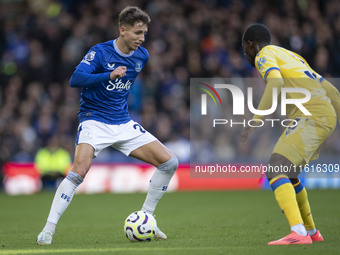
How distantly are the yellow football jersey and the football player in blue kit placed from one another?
1522 mm

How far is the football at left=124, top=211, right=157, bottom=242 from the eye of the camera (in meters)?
7.19

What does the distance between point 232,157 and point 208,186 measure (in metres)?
1.22

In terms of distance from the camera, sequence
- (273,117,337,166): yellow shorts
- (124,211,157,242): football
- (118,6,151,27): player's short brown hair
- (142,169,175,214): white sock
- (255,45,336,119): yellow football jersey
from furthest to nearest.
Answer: (142,169,175,214): white sock, (118,6,151,27): player's short brown hair, (124,211,157,242): football, (255,45,336,119): yellow football jersey, (273,117,337,166): yellow shorts

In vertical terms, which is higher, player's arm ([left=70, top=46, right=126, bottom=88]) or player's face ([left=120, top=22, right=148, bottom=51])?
player's face ([left=120, top=22, right=148, bottom=51])

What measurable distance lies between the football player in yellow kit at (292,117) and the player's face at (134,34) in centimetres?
122

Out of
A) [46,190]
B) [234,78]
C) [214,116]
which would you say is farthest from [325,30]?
[46,190]

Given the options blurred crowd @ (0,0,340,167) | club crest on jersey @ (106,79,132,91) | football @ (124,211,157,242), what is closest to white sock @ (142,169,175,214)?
football @ (124,211,157,242)

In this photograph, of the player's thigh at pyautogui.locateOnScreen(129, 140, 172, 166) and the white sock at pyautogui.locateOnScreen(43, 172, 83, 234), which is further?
the player's thigh at pyautogui.locateOnScreen(129, 140, 172, 166)

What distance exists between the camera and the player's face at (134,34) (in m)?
7.41

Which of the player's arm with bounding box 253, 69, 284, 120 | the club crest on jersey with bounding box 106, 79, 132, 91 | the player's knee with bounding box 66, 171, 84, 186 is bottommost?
the player's knee with bounding box 66, 171, 84, 186

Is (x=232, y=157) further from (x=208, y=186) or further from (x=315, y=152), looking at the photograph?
(x=315, y=152)

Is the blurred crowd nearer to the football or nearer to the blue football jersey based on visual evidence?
the blue football jersey

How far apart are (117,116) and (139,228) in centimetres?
130

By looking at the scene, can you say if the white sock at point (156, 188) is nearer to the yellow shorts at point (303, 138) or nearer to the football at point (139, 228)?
the football at point (139, 228)
